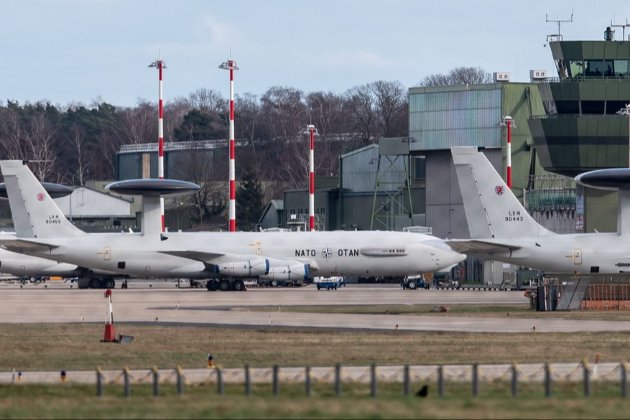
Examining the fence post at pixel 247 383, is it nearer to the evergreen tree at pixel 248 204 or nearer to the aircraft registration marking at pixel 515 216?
the aircraft registration marking at pixel 515 216

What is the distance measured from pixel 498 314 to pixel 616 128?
50679 mm

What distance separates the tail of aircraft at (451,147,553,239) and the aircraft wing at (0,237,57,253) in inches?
1335

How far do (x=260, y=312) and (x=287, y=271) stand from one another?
101 feet

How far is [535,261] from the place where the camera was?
72.4 meters

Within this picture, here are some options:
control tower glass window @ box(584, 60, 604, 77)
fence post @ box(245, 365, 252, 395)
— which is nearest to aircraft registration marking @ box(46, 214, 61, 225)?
control tower glass window @ box(584, 60, 604, 77)

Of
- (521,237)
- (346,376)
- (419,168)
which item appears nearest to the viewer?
(346,376)

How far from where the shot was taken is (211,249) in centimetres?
9706

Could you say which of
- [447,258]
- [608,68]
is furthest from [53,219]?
[608,68]

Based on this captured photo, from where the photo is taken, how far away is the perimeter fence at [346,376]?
29.4 metres

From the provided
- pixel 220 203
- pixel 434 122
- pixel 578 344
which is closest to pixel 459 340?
pixel 578 344

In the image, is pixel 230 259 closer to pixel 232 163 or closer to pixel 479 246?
pixel 232 163

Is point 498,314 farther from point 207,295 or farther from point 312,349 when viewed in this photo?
point 207,295

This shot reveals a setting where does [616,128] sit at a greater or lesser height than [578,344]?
greater

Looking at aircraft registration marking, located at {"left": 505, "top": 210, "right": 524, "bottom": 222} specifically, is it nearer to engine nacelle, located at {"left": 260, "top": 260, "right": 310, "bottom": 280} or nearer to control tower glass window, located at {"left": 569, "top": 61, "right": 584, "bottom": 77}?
engine nacelle, located at {"left": 260, "top": 260, "right": 310, "bottom": 280}
